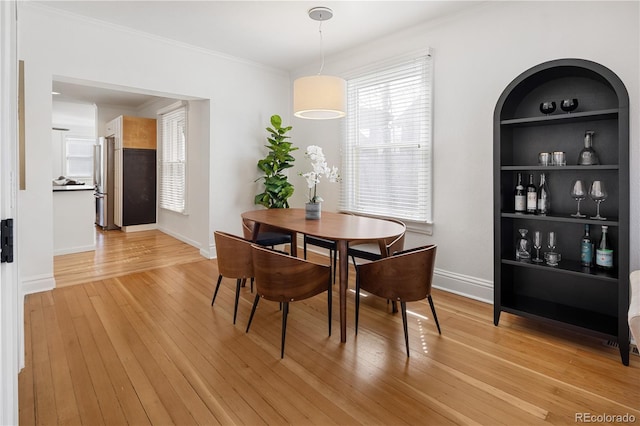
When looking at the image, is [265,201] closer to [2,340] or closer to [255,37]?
[255,37]

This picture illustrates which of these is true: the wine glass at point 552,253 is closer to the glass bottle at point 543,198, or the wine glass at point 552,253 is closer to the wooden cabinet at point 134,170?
the glass bottle at point 543,198

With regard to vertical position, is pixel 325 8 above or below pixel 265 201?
above

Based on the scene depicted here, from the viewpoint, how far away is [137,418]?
170cm

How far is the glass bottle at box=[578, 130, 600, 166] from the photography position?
7.99ft

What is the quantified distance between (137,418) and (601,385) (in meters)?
2.46

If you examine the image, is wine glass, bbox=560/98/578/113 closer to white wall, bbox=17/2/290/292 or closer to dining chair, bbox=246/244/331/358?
dining chair, bbox=246/244/331/358

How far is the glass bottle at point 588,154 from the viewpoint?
2.44 metres

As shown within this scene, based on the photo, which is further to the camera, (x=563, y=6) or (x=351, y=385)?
(x=563, y=6)

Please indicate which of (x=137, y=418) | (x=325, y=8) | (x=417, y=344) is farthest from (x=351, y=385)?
(x=325, y=8)

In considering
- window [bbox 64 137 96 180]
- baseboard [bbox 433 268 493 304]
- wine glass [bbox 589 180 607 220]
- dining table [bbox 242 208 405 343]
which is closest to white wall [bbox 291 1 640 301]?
baseboard [bbox 433 268 493 304]

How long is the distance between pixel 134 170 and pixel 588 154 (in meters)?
6.87

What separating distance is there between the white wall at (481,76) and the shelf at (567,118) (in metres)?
0.27

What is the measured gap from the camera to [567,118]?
242 centimetres

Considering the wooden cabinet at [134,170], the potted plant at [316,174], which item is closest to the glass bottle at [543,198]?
the potted plant at [316,174]
